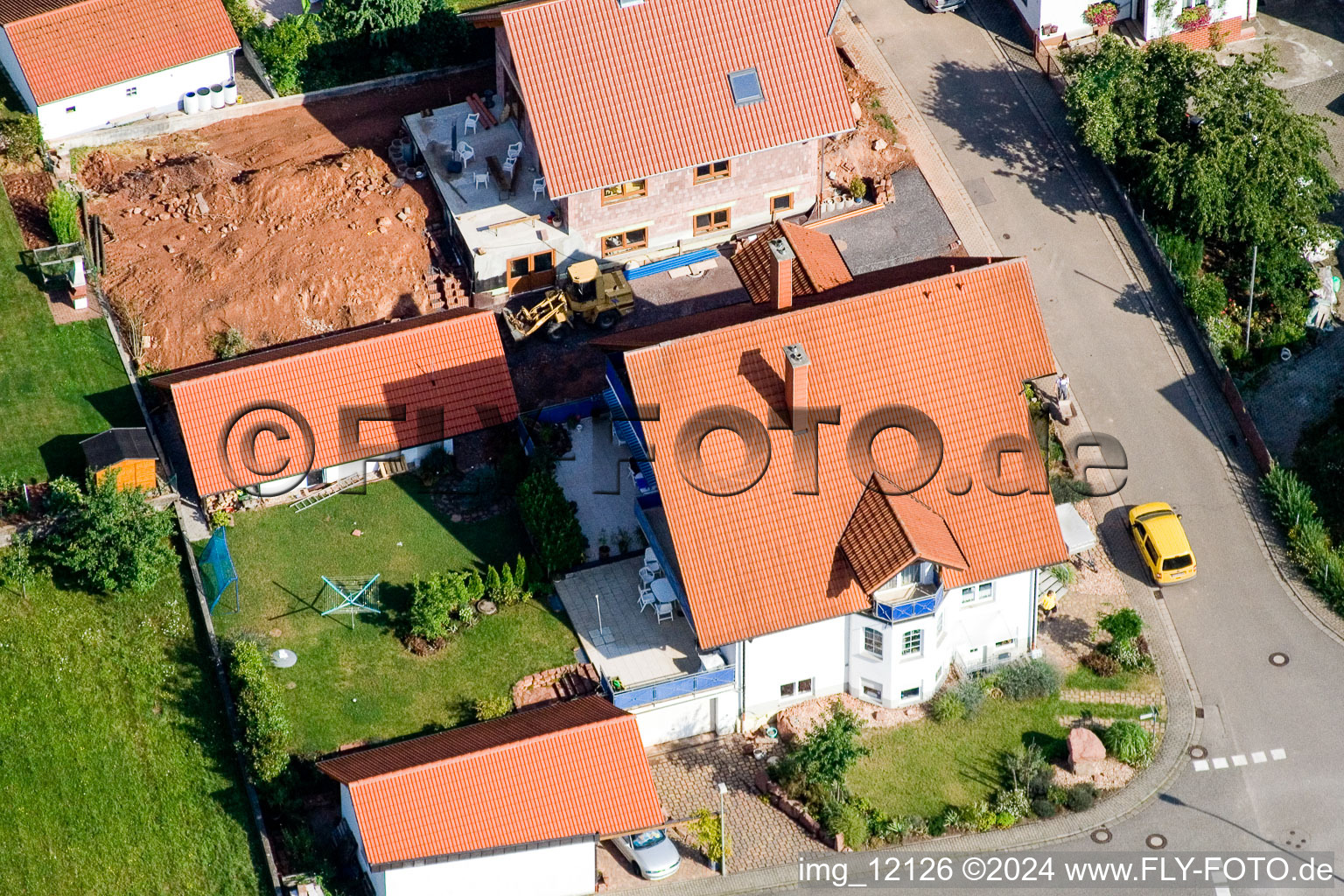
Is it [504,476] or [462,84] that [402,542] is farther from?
[462,84]

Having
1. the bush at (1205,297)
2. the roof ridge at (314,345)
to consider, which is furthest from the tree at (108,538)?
the bush at (1205,297)

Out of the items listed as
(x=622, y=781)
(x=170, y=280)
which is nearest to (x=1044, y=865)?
(x=622, y=781)

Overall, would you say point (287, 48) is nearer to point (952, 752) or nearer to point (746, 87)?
point (746, 87)

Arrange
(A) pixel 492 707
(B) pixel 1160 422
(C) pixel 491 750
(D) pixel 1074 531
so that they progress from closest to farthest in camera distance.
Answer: (C) pixel 491 750 < (A) pixel 492 707 < (D) pixel 1074 531 < (B) pixel 1160 422

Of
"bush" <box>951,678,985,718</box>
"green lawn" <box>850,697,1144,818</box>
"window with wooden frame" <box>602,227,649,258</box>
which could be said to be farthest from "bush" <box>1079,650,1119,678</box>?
"window with wooden frame" <box>602,227,649,258</box>

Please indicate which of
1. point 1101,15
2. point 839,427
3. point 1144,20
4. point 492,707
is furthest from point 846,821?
point 1144,20

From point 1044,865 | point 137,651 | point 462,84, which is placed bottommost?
point 1044,865
